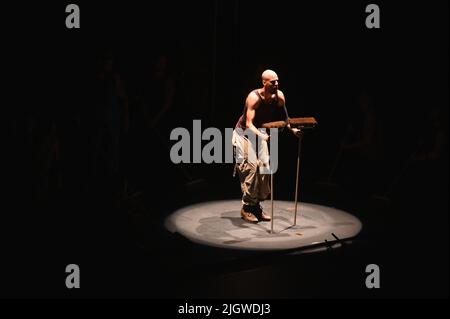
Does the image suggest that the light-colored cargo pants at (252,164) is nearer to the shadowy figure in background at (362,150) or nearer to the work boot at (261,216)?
the work boot at (261,216)

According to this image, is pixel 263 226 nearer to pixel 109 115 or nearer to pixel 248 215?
pixel 248 215

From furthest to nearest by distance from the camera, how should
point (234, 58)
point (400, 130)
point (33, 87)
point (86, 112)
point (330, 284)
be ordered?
point (234, 58), point (400, 130), point (86, 112), point (33, 87), point (330, 284)

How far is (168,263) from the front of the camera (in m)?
5.46

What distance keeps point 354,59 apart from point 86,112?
3.50 metres

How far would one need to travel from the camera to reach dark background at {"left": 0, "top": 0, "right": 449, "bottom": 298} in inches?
222

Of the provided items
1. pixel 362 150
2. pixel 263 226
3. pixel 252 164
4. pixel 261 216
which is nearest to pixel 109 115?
pixel 252 164

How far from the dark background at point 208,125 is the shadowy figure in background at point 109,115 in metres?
0.03

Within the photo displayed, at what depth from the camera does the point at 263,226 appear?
663cm

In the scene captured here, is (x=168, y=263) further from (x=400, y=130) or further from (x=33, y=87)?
(x=400, y=130)

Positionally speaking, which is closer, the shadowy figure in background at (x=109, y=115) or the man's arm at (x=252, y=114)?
the man's arm at (x=252, y=114)

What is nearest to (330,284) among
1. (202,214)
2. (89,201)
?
(202,214)

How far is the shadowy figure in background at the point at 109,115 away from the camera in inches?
293

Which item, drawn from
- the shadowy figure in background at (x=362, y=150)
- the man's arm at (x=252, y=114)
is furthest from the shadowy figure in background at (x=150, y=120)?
the shadowy figure in background at (x=362, y=150)

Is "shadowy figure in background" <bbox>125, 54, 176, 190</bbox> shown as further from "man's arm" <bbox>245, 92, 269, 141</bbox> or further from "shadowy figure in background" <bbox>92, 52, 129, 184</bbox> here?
"man's arm" <bbox>245, 92, 269, 141</bbox>
